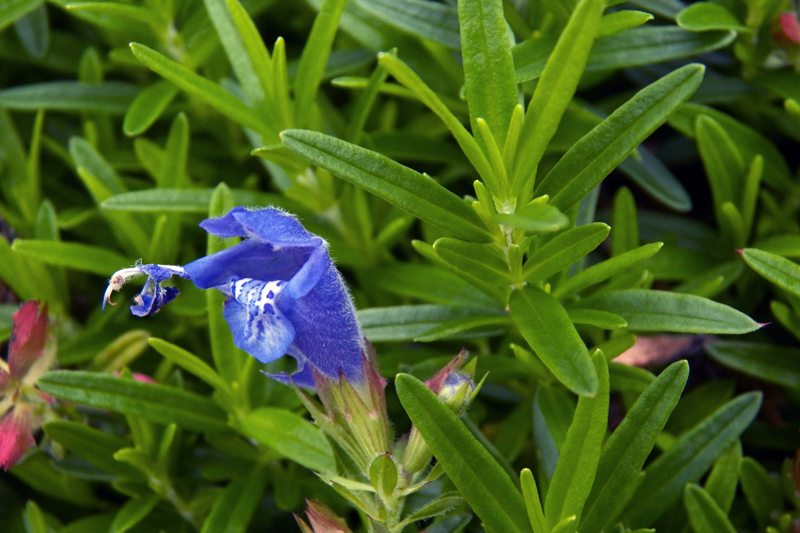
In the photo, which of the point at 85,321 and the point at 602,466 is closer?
the point at 602,466


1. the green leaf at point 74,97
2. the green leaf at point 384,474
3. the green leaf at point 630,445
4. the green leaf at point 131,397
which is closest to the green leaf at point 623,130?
the green leaf at point 630,445

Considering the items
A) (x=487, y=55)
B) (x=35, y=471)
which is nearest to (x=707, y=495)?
(x=487, y=55)

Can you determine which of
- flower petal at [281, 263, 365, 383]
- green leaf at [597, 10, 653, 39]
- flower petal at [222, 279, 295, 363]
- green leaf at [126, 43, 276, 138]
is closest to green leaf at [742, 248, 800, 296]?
green leaf at [597, 10, 653, 39]

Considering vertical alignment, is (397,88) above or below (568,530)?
above

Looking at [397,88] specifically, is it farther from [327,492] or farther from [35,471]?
[35,471]

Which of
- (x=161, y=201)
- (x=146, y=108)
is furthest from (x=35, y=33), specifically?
(x=161, y=201)

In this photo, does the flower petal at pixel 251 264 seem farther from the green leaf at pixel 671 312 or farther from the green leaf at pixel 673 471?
the green leaf at pixel 673 471

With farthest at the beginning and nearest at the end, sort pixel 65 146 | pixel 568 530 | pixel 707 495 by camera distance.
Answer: pixel 65 146, pixel 707 495, pixel 568 530

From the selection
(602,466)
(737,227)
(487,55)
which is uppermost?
(487,55)
